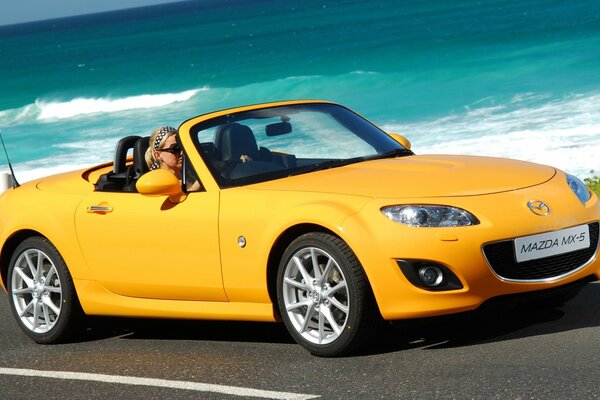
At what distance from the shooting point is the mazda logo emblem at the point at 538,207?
255 inches

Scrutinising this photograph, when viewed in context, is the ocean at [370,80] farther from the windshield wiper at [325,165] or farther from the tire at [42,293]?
the tire at [42,293]

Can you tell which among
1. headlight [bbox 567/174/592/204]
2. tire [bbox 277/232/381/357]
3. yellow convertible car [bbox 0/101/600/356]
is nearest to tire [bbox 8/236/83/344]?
yellow convertible car [bbox 0/101/600/356]

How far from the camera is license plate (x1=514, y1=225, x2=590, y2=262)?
251 inches

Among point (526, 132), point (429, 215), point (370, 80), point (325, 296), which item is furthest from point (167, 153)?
point (370, 80)

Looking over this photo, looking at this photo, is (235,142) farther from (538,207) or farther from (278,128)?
(538,207)

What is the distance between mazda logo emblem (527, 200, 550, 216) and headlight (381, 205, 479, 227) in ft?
1.21

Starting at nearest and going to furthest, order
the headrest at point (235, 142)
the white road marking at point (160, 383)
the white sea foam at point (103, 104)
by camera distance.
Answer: the white road marking at point (160, 383) → the headrest at point (235, 142) → the white sea foam at point (103, 104)

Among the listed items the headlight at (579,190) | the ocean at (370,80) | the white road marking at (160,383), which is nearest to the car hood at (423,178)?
→ the headlight at (579,190)

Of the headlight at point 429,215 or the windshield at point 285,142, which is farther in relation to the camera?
the windshield at point 285,142

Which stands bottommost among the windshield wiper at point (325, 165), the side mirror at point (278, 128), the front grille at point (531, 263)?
the front grille at point (531, 263)

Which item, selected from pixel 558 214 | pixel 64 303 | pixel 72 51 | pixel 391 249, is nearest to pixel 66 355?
pixel 64 303

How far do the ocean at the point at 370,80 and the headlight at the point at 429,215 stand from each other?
40.8ft

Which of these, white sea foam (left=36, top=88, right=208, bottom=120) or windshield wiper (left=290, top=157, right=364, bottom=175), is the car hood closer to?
windshield wiper (left=290, top=157, right=364, bottom=175)

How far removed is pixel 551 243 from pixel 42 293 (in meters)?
3.49
